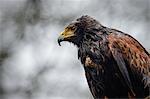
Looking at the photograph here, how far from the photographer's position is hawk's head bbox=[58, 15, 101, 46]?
4078mm

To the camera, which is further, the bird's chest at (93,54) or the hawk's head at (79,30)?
the hawk's head at (79,30)

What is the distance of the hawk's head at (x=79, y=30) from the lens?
4.08 meters

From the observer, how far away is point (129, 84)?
149 inches

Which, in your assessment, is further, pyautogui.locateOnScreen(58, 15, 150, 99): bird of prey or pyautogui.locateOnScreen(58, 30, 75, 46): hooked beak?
pyautogui.locateOnScreen(58, 30, 75, 46): hooked beak

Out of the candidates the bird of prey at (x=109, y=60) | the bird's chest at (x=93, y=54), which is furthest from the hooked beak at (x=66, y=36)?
the bird's chest at (x=93, y=54)

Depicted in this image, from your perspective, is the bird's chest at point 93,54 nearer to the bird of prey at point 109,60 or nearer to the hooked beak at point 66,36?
the bird of prey at point 109,60

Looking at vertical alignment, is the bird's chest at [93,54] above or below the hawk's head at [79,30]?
below

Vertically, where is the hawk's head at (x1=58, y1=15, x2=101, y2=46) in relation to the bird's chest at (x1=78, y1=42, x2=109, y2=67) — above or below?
above

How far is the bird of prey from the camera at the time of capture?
3.80 metres

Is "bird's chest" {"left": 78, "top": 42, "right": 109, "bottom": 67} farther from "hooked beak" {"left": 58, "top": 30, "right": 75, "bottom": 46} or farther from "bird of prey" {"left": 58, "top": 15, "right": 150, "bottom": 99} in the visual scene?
"hooked beak" {"left": 58, "top": 30, "right": 75, "bottom": 46}

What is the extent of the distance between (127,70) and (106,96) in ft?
0.67

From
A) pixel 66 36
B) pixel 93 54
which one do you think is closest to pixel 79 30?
pixel 66 36

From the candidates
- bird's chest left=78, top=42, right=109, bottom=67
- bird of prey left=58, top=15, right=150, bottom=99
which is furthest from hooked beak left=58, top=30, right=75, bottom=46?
bird's chest left=78, top=42, right=109, bottom=67

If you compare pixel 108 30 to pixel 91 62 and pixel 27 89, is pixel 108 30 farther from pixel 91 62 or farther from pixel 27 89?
pixel 27 89
